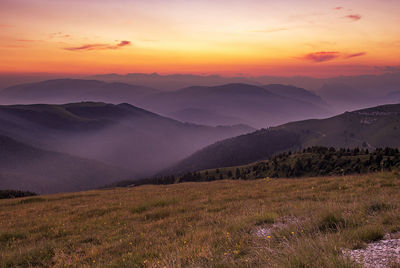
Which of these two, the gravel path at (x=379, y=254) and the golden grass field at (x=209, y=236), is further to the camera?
the golden grass field at (x=209, y=236)

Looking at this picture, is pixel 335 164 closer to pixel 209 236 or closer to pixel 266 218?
pixel 266 218

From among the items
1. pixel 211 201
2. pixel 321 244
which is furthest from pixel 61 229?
pixel 321 244

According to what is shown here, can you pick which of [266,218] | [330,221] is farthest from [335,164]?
[330,221]

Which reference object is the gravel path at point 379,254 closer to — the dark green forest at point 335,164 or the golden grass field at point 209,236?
the golden grass field at point 209,236

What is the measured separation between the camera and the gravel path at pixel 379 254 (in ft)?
14.6

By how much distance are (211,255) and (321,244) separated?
239 centimetres

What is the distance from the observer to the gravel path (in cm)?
446

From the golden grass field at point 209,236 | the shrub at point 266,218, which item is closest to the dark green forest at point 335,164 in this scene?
the golden grass field at point 209,236

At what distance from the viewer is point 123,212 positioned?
14188 mm

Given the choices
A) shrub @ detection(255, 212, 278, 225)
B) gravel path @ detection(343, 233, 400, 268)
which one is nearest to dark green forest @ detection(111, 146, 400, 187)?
shrub @ detection(255, 212, 278, 225)

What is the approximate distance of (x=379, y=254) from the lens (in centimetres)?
494

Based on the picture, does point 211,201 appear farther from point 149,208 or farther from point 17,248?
point 17,248

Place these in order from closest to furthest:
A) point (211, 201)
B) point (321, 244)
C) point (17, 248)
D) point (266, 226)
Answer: point (321, 244) → point (266, 226) → point (17, 248) → point (211, 201)

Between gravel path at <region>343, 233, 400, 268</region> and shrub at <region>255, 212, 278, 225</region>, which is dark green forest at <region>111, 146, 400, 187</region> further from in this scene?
gravel path at <region>343, 233, 400, 268</region>
